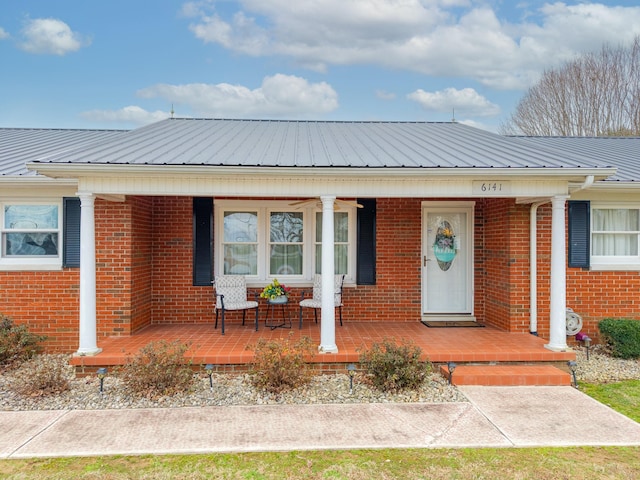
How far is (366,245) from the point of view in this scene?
8.12m

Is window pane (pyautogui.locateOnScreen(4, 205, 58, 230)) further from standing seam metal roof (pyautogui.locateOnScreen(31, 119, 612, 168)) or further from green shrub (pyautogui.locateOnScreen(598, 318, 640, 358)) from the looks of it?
green shrub (pyautogui.locateOnScreen(598, 318, 640, 358))

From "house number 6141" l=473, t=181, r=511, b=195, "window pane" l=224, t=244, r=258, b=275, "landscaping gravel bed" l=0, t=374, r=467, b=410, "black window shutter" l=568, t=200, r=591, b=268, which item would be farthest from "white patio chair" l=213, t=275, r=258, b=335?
"black window shutter" l=568, t=200, r=591, b=268

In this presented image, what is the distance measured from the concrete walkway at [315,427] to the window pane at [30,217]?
10.6ft

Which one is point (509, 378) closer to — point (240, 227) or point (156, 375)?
point (156, 375)

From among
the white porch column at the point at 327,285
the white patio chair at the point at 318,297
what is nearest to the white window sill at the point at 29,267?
the white patio chair at the point at 318,297

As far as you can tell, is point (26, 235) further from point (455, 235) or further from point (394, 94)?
point (394, 94)

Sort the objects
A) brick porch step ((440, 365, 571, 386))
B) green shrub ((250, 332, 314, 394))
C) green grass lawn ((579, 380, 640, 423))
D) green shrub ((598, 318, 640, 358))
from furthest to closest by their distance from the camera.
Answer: green shrub ((598, 318, 640, 358)) < brick porch step ((440, 365, 571, 386)) < green shrub ((250, 332, 314, 394)) < green grass lawn ((579, 380, 640, 423))

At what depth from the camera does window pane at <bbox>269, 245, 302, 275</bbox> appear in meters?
8.20

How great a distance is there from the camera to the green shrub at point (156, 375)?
5.12m

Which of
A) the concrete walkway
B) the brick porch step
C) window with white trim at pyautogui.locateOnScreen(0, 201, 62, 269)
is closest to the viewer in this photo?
the concrete walkway

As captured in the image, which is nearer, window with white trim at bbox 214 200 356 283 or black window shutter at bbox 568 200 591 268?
black window shutter at bbox 568 200 591 268

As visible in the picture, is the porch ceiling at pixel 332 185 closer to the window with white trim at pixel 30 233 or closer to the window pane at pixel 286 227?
the window with white trim at pixel 30 233

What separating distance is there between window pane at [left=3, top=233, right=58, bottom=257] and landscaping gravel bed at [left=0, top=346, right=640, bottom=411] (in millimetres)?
2068

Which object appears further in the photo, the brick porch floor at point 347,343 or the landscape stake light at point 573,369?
the brick porch floor at point 347,343
